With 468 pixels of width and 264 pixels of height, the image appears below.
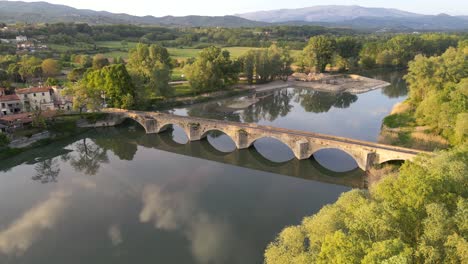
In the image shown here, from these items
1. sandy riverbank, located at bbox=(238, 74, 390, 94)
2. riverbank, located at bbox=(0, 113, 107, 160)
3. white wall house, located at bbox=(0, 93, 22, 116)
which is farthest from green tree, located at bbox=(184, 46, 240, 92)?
white wall house, located at bbox=(0, 93, 22, 116)

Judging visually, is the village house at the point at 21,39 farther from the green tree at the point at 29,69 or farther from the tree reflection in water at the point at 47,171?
the tree reflection in water at the point at 47,171

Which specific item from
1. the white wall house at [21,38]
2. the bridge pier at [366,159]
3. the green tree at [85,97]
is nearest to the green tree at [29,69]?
the green tree at [85,97]

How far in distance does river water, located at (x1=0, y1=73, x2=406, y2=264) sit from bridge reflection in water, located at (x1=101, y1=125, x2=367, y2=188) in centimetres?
12

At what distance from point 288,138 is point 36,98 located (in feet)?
138

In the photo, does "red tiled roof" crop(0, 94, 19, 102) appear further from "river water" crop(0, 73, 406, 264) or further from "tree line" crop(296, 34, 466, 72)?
"tree line" crop(296, 34, 466, 72)

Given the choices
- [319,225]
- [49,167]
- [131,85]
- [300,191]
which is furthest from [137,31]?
[319,225]

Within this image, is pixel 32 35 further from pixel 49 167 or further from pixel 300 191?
pixel 300 191

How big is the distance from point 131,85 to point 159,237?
3695cm

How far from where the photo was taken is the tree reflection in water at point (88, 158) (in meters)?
43.3

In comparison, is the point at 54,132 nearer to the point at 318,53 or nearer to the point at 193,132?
the point at 193,132

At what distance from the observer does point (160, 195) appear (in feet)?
115

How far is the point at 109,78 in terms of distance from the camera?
5703 cm

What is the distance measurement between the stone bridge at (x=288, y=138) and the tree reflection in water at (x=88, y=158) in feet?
24.8

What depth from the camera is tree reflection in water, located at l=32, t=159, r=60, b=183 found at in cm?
3988
